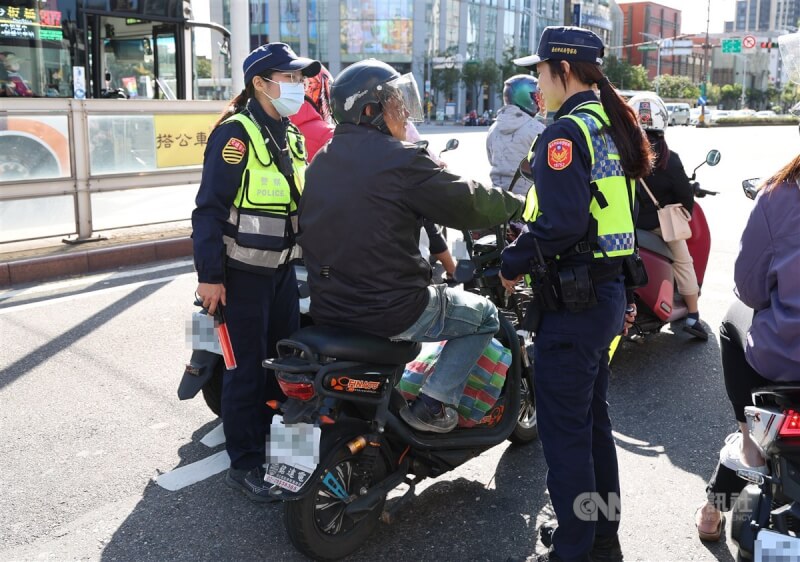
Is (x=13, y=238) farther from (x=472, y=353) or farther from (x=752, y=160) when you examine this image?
(x=752, y=160)

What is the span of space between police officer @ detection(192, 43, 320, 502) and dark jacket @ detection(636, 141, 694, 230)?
2.76 m

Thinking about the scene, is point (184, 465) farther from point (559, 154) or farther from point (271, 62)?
point (559, 154)

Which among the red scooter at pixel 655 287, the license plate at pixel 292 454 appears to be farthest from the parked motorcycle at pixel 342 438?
the red scooter at pixel 655 287

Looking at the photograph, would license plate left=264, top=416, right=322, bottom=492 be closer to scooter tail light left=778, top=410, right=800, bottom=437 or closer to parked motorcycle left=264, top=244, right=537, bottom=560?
parked motorcycle left=264, top=244, right=537, bottom=560

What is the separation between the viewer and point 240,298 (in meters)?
3.51

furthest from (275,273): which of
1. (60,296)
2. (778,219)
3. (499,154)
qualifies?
(60,296)

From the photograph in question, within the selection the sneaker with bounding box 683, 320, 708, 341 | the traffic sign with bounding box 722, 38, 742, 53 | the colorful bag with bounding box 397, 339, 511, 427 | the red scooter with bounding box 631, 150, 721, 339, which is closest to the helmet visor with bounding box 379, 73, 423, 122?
the colorful bag with bounding box 397, 339, 511, 427

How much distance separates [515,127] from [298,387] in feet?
11.7

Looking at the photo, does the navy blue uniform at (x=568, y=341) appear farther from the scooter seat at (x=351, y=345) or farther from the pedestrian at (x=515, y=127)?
the pedestrian at (x=515, y=127)

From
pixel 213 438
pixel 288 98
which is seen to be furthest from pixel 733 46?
pixel 213 438

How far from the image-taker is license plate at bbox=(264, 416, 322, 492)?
282cm

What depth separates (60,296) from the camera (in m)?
6.85

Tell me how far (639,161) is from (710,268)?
231 inches

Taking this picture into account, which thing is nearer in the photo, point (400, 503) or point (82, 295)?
point (400, 503)
